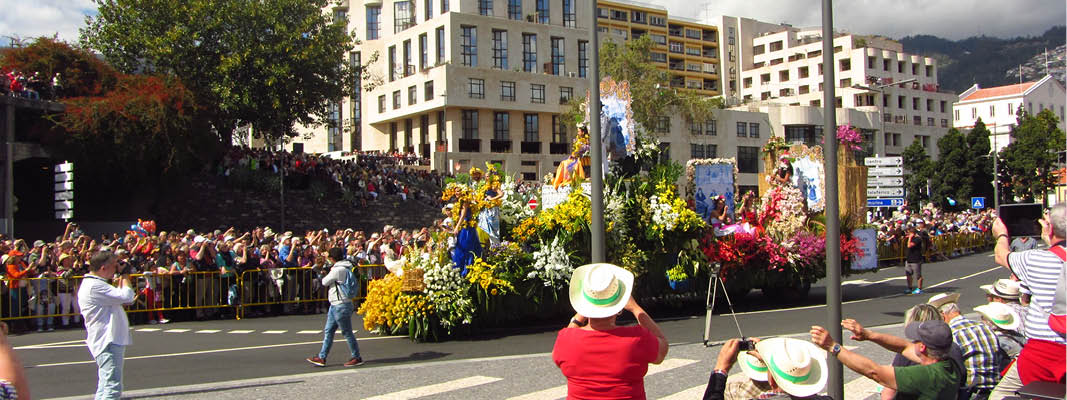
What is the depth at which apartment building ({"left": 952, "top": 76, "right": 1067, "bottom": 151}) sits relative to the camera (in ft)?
286

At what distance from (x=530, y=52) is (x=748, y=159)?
20368mm

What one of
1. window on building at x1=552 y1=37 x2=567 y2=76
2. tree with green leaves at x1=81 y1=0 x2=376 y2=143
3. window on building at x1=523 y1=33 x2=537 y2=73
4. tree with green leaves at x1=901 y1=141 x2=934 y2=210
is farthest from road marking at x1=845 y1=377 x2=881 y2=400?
tree with green leaves at x1=901 y1=141 x2=934 y2=210

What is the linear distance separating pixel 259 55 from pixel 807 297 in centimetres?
2688

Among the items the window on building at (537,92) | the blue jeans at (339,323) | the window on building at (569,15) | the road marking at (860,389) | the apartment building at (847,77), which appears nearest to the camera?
the road marking at (860,389)

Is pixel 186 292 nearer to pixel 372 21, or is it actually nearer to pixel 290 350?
pixel 290 350

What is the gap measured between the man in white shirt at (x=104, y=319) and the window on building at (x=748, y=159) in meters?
59.8

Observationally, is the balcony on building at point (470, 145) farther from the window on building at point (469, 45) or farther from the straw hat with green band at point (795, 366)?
the straw hat with green band at point (795, 366)

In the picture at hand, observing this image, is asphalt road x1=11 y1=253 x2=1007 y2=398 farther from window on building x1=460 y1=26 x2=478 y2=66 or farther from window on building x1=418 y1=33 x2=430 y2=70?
window on building x1=418 y1=33 x2=430 y2=70

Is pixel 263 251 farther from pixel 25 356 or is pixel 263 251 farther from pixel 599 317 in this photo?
pixel 599 317

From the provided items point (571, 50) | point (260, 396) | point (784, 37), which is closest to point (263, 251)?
point (260, 396)


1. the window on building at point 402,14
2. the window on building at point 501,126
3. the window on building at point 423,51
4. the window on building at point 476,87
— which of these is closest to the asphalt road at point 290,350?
the window on building at point 476,87

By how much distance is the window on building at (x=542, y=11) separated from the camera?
58.0 m

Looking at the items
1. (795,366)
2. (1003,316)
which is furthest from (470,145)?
(795,366)

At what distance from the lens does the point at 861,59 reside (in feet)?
247
